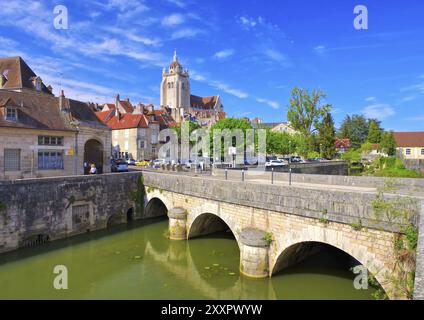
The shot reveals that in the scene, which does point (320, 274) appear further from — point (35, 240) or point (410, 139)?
point (410, 139)

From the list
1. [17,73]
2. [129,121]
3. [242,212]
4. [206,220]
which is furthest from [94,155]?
[129,121]

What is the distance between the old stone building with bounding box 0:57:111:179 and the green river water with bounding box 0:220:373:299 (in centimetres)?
556

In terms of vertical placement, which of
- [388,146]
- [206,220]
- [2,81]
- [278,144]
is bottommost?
[206,220]

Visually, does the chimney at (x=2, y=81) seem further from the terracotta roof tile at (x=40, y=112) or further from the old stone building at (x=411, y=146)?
the old stone building at (x=411, y=146)

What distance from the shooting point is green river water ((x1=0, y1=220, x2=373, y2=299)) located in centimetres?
1089

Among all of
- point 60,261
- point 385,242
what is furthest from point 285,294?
point 60,261

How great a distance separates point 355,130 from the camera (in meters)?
82.9

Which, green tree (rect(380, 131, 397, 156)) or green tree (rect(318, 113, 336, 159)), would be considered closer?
green tree (rect(318, 113, 336, 159))

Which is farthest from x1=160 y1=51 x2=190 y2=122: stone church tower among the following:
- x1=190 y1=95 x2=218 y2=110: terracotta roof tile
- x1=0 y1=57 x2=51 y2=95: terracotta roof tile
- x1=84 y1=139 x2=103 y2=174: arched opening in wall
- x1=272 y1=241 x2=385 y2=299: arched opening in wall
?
x1=272 y1=241 x2=385 y2=299: arched opening in wall

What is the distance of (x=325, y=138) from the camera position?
47.8 m

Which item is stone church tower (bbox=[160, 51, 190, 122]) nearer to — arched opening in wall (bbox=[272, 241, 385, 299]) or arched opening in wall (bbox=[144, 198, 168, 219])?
arched opening in wall (bbox=[144, 198, 168, 219])

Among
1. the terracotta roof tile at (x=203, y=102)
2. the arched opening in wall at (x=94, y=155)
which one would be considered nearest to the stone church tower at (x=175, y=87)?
the terracotta roof tile at (x=203, y=102)

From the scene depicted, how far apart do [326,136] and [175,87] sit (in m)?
61.4
